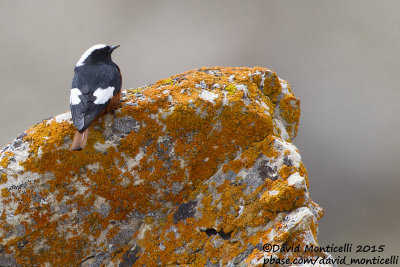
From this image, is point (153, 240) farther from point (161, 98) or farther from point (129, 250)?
point (161, 98)

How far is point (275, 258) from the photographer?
4.04 metres

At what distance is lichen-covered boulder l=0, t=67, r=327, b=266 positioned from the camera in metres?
4.53

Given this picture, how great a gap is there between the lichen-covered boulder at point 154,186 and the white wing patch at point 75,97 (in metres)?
0.22

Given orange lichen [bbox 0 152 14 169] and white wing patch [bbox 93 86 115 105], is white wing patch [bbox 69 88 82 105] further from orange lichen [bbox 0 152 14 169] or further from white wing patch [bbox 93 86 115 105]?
orange lichen [bbox 0 152 14 169]

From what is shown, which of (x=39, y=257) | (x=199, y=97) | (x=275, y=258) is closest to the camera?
(x=275, y=258)

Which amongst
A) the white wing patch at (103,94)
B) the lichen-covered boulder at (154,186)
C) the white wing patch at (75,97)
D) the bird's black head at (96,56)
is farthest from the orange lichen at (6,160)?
the bird's black head at (96,56)

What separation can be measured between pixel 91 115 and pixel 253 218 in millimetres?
2141

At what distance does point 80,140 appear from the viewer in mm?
4578

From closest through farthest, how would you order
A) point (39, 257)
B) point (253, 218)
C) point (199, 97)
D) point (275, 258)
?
1. point (275, 258)
2. point (253, 218)
3. point (39, 257)
4. point (199, 97)

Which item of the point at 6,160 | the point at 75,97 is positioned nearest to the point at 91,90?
the point at 75,97

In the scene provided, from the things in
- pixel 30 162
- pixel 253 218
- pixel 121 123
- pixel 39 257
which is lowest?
pixel 39 257

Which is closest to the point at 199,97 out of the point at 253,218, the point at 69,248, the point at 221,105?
the point at 221,105

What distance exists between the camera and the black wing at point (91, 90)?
4775mm

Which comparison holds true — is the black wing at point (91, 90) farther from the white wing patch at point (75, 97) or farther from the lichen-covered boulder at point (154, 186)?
the lichen-covered boulder at point (154, 186)
